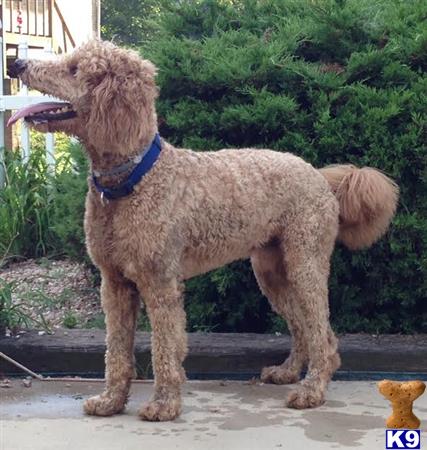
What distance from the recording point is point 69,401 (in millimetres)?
5133

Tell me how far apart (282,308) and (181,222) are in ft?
3.39

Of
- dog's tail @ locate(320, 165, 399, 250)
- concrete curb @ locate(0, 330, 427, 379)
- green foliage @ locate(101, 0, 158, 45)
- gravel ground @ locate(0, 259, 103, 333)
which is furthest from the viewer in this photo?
green foliage @ locate(101, 0, 158, 45)

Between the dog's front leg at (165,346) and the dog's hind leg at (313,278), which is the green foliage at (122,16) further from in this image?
the dog's front leg at (165,346)

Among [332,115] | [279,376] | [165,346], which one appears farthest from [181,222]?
[332,115]

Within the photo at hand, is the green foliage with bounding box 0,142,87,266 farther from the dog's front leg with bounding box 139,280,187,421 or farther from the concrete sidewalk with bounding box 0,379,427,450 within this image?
the dog's front leg with bounding box 139,280,187,421

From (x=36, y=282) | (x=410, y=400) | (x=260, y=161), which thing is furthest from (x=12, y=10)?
(x=410, y=400)

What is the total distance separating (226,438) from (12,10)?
20.8 metres

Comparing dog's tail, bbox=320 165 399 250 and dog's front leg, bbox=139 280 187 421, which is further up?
dog's tail, bbox=320 165 399 250

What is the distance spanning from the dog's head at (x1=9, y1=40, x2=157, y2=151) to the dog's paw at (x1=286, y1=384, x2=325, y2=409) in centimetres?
153

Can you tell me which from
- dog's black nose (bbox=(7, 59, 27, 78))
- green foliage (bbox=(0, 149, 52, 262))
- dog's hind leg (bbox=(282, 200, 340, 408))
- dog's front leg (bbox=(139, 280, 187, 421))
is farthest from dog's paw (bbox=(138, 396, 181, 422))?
green foliage (bbox=(0, 149, 52, 262))

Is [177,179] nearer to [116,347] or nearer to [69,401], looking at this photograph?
[116,347]

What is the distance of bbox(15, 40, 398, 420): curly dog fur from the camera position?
4.56 meters

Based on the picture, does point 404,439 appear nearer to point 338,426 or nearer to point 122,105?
point 338,426

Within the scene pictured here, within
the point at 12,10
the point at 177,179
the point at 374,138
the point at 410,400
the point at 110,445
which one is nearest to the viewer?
the point at 410,400
